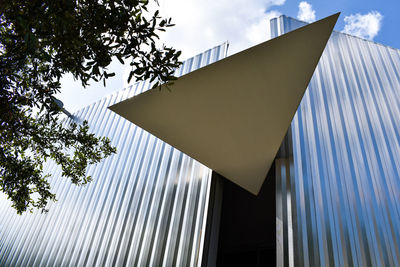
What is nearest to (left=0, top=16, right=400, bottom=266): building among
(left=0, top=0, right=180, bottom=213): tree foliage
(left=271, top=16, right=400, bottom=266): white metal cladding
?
(left=271, top=16, right=400, bottom=266): white metal cladding

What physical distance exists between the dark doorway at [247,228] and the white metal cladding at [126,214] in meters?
3.01

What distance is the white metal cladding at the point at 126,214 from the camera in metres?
4.68

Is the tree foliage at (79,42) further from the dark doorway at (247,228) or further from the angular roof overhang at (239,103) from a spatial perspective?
the dark doorway at (247,228)

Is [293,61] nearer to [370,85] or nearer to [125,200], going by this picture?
[370,85]

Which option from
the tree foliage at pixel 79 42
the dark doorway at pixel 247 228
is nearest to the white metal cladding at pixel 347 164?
the tree foliage at pixel 79 42

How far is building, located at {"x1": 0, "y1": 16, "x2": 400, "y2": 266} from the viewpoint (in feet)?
11.4

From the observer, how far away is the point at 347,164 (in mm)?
3857

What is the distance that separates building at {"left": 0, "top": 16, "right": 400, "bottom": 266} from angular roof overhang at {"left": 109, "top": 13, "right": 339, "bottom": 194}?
0.65 m

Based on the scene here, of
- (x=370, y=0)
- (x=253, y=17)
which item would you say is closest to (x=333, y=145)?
(x=370, y=0)

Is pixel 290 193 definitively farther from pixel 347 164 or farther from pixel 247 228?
pixel 247 228

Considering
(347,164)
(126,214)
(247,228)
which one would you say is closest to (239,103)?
(347,164)

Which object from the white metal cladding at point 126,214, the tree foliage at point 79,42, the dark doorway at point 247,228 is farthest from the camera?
the dark doorway at point 247,228

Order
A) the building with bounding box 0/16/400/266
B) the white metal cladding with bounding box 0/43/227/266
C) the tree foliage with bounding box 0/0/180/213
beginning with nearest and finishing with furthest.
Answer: the tree foliage with bounding box 0/0/180/213, the building with bounding box 0/16/400/266, the white metal cladding with bounding box 0/43/227/266

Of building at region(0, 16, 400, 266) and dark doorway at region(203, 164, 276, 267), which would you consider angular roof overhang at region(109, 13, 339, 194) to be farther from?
dark doorway at region(203, 164, 276, 267)
